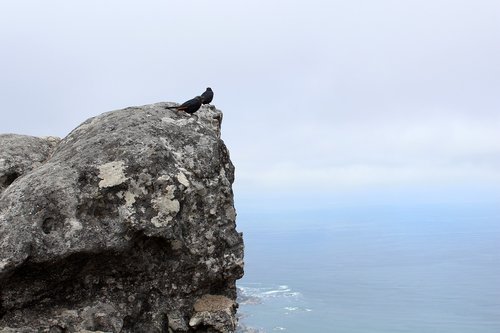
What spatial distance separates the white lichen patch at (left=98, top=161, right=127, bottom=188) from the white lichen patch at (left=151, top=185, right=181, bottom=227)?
0.73 metres

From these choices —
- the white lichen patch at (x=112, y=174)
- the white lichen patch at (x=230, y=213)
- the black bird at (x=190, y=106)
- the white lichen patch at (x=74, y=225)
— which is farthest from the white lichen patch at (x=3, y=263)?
the black bird at (x=190, y=106)

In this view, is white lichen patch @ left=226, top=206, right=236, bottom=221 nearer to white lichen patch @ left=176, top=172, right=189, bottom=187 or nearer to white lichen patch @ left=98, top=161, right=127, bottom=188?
white lichen patch @ left=176, top=172, right=189, bottom=187

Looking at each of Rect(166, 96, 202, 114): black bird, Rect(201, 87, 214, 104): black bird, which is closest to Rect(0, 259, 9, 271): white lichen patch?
Rect(166, 96, 202, 114): black bird

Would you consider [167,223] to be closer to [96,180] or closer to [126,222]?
[126,222]

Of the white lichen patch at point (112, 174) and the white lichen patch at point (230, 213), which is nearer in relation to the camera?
the white lichen patch at point (112, 174)

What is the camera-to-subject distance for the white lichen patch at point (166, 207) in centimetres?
877

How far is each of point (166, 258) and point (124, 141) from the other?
2.36 meters

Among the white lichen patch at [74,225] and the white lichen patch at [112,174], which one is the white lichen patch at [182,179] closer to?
the white lichen patch at [112,174]

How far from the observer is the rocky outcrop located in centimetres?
816

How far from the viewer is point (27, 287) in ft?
27.1

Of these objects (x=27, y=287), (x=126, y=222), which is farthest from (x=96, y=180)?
(x=27, y=287)

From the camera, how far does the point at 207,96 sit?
36.7ft

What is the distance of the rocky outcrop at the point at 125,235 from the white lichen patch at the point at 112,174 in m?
0.02

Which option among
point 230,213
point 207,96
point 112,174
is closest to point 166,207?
point 112,174
